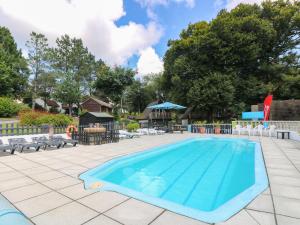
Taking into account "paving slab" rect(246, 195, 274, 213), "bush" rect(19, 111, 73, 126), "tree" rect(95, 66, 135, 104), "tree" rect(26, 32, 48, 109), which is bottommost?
"paving slab" rect(246, 195, 274, 213)

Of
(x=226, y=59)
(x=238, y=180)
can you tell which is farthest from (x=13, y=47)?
(x=238, y=180)

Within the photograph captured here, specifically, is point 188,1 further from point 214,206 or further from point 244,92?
point 214,206

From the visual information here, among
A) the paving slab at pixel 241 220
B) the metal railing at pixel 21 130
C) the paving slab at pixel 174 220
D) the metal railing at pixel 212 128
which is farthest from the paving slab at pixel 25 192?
the metal railing at pixel 212 128

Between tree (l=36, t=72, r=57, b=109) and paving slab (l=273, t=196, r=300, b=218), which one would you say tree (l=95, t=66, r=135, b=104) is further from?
paving slab (l=273, t=196, r=300, b=218)

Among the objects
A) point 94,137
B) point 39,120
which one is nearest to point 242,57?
point 94,137

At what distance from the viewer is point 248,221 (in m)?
2.66

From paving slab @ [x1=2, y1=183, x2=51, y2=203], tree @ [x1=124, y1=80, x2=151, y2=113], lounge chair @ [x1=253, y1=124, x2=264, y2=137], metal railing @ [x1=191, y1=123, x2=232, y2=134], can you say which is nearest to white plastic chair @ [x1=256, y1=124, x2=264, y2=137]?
lounge chair @ [x1=253, y1=124, x2=264, y2=137]

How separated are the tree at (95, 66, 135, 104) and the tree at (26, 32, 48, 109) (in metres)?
17.1

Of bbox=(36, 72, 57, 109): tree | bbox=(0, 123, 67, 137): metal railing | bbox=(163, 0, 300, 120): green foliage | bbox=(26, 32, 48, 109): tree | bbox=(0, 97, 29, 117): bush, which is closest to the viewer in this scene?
bbox=(0, 123, 67, 137): metal railing

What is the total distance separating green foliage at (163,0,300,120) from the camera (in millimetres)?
21875

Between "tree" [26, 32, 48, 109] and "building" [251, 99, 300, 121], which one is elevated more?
"tree" [26, 32, 48, 109]

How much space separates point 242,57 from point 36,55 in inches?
1368

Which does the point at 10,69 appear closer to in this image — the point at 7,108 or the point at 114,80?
the point at 7,108

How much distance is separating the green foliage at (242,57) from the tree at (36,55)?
25.3m
